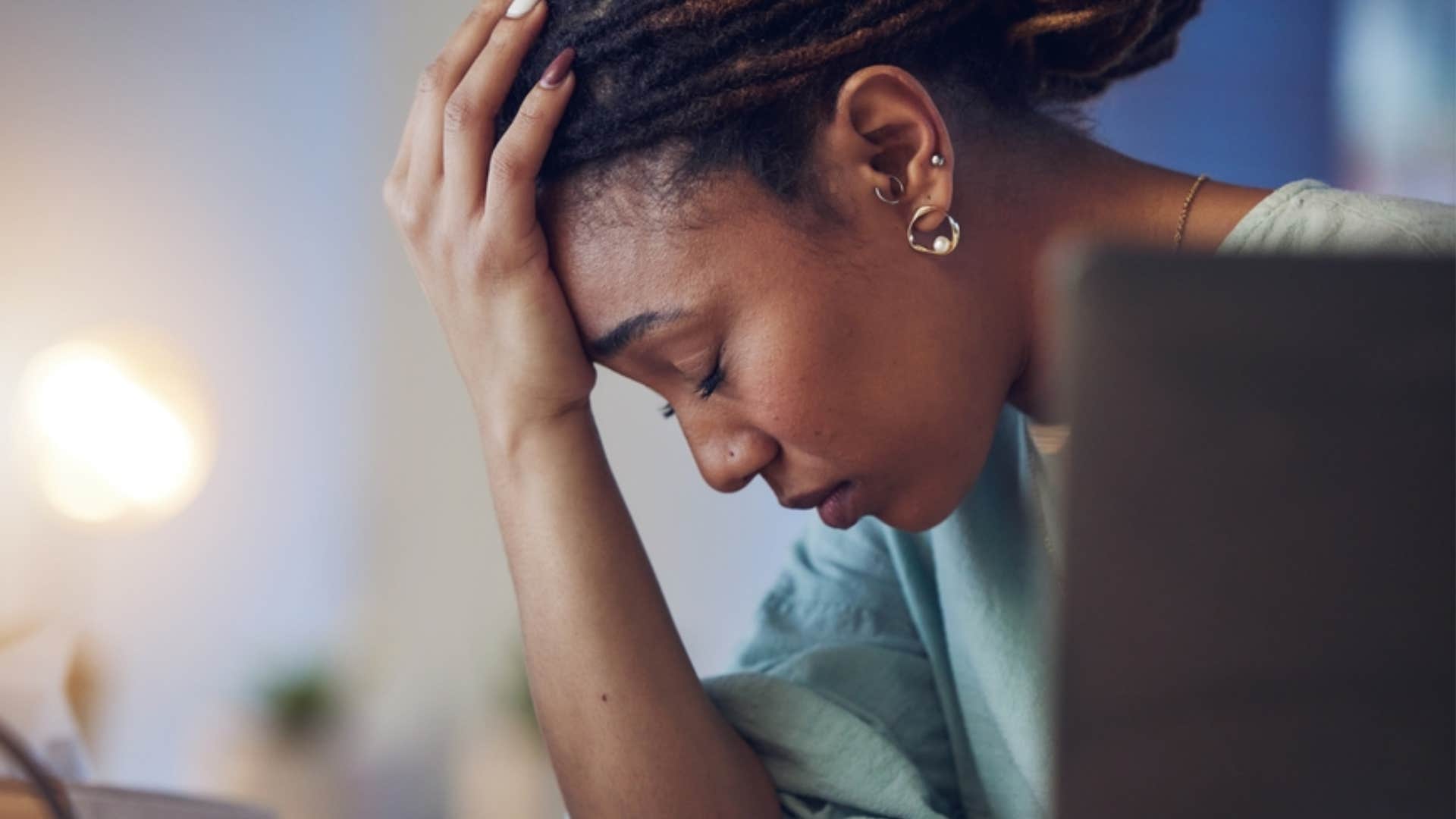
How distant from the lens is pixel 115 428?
1786 mm

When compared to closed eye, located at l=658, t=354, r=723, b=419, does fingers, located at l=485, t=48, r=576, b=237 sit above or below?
above

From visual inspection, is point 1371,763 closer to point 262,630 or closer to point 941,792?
point 941,792

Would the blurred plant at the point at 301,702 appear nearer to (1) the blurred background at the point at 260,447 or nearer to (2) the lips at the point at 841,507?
(1) the blurred background at the point at 260,447

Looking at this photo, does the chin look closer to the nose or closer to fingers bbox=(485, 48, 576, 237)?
the nose

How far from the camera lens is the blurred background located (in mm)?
1752

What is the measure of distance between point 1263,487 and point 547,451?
62cm

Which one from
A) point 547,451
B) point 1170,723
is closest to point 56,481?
point 547,451

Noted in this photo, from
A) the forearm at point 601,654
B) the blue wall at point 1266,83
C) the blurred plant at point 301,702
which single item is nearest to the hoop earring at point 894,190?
the forearm at point 601,654

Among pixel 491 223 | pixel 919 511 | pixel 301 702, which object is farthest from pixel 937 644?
pixel 301 702

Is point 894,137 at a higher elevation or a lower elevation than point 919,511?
higher

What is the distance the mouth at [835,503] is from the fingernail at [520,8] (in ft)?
1.03

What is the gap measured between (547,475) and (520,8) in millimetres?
275

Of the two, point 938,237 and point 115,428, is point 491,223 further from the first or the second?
point 115,428

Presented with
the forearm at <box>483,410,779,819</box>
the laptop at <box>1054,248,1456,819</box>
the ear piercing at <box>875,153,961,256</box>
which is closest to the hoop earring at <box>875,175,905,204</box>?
the ear piercing at <box>875,153,961,256</box>
